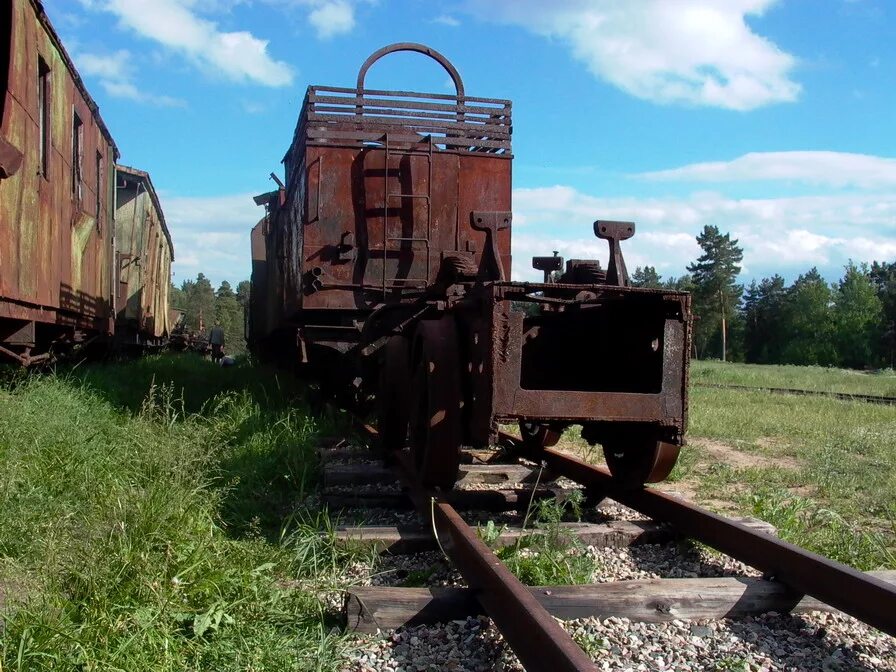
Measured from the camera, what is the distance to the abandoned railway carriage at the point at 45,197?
578 cm

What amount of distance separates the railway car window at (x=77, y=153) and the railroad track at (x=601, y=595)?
22.3ft

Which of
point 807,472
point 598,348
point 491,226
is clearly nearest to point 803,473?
point 807,472

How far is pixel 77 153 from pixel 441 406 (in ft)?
23.4

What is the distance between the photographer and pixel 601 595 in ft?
9.59

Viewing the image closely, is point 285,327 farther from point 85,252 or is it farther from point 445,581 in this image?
point 445,581

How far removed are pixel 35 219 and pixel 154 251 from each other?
13.7 meters

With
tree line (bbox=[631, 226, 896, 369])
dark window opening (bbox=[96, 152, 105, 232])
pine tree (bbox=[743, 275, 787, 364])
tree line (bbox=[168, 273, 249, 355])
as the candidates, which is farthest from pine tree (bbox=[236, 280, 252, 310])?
pine tree (bbox=[743, 275, 787, 364])

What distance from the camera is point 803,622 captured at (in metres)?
3.04

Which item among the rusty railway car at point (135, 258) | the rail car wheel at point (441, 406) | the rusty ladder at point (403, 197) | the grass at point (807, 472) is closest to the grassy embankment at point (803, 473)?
the grass at point (807, 472)

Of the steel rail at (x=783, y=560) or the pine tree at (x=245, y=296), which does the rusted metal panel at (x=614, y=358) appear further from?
the pine tree at (x=245, y=296)

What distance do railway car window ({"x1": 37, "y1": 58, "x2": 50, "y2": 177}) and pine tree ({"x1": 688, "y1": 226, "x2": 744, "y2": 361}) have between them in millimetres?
74908

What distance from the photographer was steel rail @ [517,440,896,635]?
2754mm

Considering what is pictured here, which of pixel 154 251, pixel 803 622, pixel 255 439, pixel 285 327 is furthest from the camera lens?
pixel 154 251

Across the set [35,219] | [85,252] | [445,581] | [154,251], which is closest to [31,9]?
[35,219]
